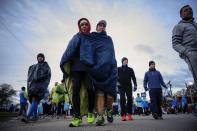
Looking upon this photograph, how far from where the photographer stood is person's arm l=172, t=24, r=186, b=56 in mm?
5262

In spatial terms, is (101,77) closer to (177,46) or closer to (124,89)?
(177,46)

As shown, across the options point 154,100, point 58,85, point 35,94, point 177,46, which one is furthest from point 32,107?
point 58,85

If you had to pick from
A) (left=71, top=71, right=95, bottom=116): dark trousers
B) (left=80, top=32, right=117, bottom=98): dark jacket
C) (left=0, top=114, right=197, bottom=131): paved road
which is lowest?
(left=0, top=114, right=197, bottom=131): paved road

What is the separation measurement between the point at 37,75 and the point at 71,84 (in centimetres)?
300

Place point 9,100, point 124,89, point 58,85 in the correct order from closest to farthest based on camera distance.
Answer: point 124,89, point 58,85, point 9,100

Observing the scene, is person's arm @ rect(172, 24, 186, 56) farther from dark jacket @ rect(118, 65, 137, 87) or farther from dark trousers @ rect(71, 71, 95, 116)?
dark jacket @ rect(118, 65, 137, 87)

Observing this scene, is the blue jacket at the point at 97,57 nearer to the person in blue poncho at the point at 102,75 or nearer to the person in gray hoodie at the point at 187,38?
the person in blue poncho at the point at 102,75

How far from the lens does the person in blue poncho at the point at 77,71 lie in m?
6.10

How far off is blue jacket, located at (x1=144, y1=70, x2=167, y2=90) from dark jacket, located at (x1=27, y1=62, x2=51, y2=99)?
12.5 feet

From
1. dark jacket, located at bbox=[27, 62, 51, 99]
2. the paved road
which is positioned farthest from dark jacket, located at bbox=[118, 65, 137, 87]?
the paved road

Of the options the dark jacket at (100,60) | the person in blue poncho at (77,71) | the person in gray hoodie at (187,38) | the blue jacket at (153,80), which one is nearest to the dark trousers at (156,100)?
the blue jacket at (153,80)

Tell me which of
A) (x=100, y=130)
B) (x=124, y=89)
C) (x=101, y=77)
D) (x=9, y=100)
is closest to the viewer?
(x=100, y=130)

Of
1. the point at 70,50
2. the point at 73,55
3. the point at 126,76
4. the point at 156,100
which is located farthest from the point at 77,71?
the point at 156,100

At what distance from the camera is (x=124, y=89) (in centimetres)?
1025
